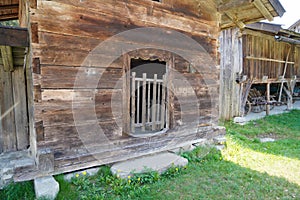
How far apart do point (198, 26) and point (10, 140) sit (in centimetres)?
453

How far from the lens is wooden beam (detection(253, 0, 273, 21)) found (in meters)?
4.27

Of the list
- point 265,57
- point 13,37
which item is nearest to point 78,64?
point 13,37

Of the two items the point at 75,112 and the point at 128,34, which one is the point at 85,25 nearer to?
the point at 128,34

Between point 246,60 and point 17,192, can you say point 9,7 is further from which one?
point 246,60

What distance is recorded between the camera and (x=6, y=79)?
12.9ft

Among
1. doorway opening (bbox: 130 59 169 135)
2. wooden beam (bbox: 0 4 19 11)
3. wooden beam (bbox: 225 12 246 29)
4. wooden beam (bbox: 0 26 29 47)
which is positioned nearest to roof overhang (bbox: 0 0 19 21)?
wooden beam (bbox: 0 4 19 11)

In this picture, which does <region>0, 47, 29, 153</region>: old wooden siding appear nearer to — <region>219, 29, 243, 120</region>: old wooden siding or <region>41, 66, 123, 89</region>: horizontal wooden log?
<region>41, 66, 123, 89</region>: horizontal wooden log

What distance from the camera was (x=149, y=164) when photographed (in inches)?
149

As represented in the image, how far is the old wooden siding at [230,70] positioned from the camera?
28.8 feet

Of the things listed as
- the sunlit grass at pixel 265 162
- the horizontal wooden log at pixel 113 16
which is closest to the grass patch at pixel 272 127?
the sunlit grass at pixel 265 162

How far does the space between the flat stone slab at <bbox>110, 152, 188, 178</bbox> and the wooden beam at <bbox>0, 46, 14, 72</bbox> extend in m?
2.41

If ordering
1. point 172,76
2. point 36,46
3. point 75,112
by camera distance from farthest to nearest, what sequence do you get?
point 172,76 < point 75,112 < point 36,46

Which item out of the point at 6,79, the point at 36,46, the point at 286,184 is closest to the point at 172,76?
the point at 36,46

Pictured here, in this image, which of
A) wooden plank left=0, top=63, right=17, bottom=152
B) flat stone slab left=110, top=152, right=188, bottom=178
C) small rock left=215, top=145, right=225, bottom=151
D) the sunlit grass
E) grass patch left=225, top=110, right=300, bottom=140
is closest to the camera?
flat stone slab left=110, top=152, right=188, bottom=178
